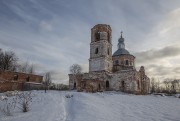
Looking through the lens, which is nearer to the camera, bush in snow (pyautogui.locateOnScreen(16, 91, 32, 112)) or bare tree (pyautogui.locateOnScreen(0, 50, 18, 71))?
bush in snow (pyautogui.locateOnScreen(16, 91, 32, 112))

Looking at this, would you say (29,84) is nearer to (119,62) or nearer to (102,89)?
(102,89)

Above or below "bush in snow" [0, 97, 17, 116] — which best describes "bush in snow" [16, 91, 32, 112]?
above

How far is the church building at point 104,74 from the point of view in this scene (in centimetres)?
2747

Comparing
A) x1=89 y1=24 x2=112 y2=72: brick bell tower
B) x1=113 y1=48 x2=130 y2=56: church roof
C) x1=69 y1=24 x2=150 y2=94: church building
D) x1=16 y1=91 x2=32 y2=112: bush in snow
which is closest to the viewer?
x1=16 y1=91 x2=32 y2=112: bush in snow

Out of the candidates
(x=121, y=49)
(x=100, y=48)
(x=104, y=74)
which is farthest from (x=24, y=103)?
(x=121, y=49)

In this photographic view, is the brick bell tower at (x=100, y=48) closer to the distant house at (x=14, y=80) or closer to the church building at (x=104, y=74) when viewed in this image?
the church building at (x=104, y=74)

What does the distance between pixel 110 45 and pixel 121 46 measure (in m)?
9.64

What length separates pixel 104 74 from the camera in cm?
3033

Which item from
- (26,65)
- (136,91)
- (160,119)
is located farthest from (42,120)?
(26,65)

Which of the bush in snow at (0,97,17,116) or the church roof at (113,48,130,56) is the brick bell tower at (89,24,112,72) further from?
the bush in snow at (0,97,17,116)

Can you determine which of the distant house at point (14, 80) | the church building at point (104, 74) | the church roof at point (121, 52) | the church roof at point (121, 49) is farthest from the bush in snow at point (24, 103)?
the church roof at point (121, 49)

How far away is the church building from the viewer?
90.1 ft

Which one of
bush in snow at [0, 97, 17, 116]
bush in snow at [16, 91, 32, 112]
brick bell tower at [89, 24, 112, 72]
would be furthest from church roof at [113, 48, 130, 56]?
bush in snow at [0, 97, 17, 116]

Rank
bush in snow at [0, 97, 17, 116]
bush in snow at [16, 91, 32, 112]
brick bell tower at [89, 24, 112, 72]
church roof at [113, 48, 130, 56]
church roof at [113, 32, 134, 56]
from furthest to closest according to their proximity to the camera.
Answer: church roof at [113, 32, 134, 56], church roof at [113, 48, 130, 56], brick bell tower at [89, 24, 112, 72], bush in snow at [16, 91, 32, 112], bush in snow at [0, 97, 17, 116]
